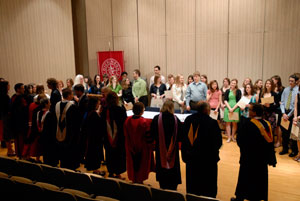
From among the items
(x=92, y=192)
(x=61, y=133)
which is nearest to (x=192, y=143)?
(x=92, y=192)

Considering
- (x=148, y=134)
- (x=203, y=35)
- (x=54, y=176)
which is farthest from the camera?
(x=203, y=35)

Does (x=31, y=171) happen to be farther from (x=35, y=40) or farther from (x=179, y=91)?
(x=35, y=40)

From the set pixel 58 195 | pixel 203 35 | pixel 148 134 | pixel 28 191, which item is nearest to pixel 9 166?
pixel 28 191

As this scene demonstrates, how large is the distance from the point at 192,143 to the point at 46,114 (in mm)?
2452

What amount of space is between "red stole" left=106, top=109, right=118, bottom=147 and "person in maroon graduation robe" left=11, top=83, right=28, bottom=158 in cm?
190

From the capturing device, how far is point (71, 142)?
13.9 feet

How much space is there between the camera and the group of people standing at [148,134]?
3.38 m

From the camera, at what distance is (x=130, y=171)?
3.91m

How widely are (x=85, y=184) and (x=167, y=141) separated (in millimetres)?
1175

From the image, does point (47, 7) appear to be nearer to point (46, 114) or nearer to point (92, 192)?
point (46, 114)

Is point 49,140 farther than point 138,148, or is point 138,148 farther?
point 49,140

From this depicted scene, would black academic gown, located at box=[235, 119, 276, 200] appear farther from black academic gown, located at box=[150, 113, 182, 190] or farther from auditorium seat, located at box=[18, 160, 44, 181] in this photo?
auditorium seat, located at box=[18, 160, 44, 181]

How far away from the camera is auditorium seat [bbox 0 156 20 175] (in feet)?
11.2

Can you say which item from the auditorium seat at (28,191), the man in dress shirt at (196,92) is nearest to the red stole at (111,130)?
the auditorium seat at (28,191)
